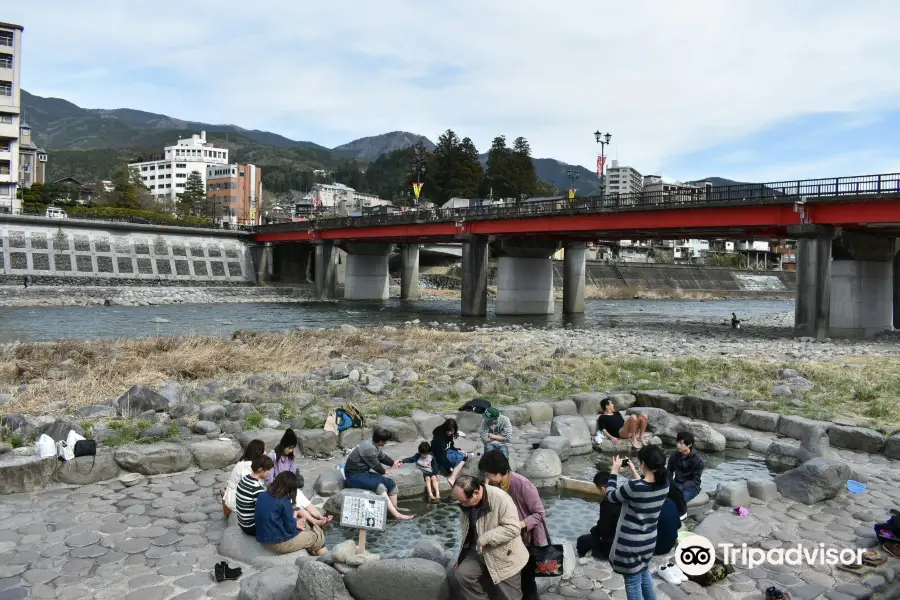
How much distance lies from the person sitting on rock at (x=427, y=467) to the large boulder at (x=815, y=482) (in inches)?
211

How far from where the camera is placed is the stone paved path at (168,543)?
6887 millimetres

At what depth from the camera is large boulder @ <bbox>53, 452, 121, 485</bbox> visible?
1001 cm

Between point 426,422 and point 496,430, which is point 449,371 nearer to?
point 426,422

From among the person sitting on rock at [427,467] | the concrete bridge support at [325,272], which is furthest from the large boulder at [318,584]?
the concrete bridge support at [325,272]

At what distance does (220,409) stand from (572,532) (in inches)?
331

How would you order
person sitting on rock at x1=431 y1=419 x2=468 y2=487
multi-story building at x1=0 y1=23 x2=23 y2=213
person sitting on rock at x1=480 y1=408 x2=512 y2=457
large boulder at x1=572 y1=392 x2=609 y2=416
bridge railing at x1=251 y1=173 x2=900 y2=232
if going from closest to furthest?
person sitting on rock at x1=431 y1=419 x2=468 y2=487 < person sitting on rock at x1=480 y1=408 x2=512 y2=457 < large boulder at x1=572 y1=392 x2=609 y2=416 < bridge railing at x1=251 y1=173 x2=900 y2=232 < multi-story building at x1=0 y1=23 x2=23 y2=213

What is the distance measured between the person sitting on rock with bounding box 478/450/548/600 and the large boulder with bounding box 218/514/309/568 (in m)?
2.65

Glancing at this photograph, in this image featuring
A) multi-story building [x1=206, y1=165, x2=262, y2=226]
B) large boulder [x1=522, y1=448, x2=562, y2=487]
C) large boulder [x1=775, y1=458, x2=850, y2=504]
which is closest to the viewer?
large boulder [x1=775, y1=458, x2=850, y2=504]

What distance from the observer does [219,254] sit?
265 ft

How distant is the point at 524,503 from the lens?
22.6 ft

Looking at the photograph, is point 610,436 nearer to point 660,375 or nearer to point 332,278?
point 660,375

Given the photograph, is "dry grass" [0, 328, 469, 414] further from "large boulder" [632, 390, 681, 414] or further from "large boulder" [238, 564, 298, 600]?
"large boulder" [632, 390, 681, 414]

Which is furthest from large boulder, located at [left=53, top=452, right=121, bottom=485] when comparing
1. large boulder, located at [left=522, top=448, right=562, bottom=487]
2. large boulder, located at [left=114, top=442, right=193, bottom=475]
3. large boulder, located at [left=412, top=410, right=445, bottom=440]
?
large boulder, located at [left=522, top=448, right=562, bottom=487]

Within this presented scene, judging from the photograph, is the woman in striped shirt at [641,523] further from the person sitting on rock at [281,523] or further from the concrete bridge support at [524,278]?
the concrete bridge support at [524,278]
